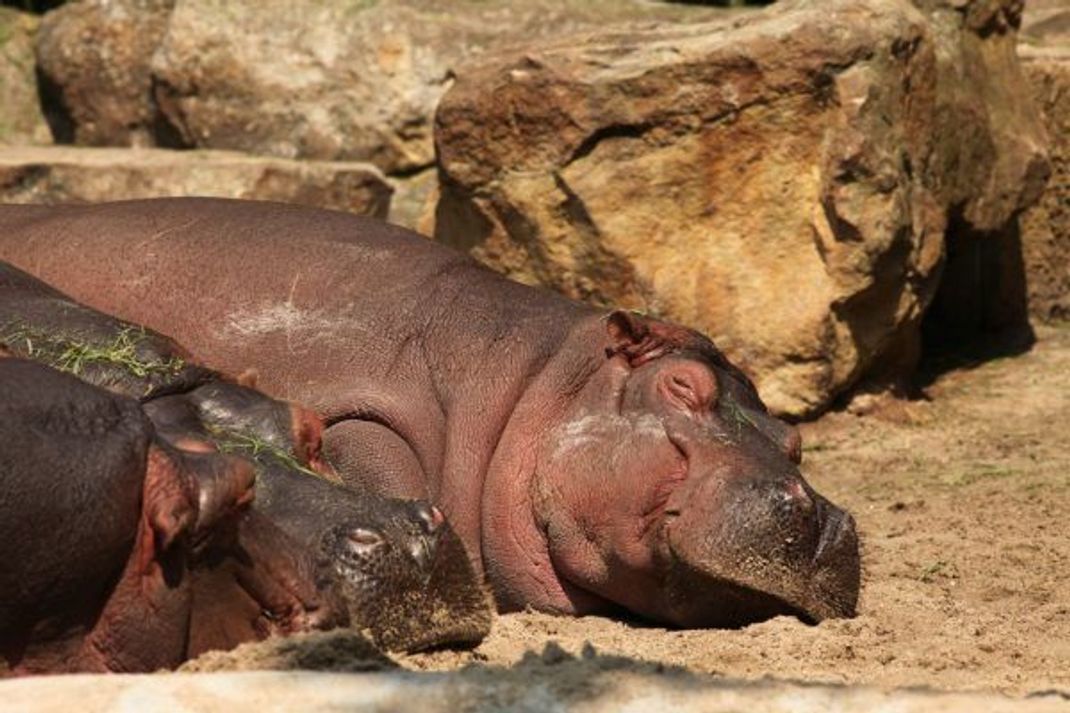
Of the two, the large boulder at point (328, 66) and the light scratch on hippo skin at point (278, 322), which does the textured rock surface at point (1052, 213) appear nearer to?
the large boulder at point (328, 66)

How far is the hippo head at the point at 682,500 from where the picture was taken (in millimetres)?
5773

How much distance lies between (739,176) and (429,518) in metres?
3.36

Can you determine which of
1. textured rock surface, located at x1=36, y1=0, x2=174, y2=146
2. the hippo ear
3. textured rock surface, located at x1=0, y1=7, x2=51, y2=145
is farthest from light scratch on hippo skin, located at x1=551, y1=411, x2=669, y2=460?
textured rock surface, located at x1=0, y1=7, x2=51, y2=145

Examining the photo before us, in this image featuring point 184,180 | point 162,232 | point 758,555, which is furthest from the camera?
point 184,180

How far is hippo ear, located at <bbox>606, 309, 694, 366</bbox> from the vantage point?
6.35 m

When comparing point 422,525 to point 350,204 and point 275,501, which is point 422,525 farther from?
point 350,204

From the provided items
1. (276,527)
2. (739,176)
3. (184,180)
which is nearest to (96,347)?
(276,527)

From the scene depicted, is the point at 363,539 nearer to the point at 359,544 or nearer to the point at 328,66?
the point at 359,544

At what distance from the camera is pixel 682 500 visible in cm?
590

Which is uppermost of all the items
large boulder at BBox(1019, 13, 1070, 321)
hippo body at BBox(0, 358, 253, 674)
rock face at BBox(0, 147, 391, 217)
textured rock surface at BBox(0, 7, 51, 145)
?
hippo body at BBox(0, 358, 253, 674)

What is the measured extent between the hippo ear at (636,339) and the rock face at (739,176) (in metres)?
1.55

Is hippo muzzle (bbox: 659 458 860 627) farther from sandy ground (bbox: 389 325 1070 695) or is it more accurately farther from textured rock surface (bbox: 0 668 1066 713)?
textured rock surface (bbox: 0 668 1066 713)

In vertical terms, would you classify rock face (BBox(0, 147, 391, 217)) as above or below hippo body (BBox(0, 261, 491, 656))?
below

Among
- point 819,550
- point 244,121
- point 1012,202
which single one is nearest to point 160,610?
point 819,550
